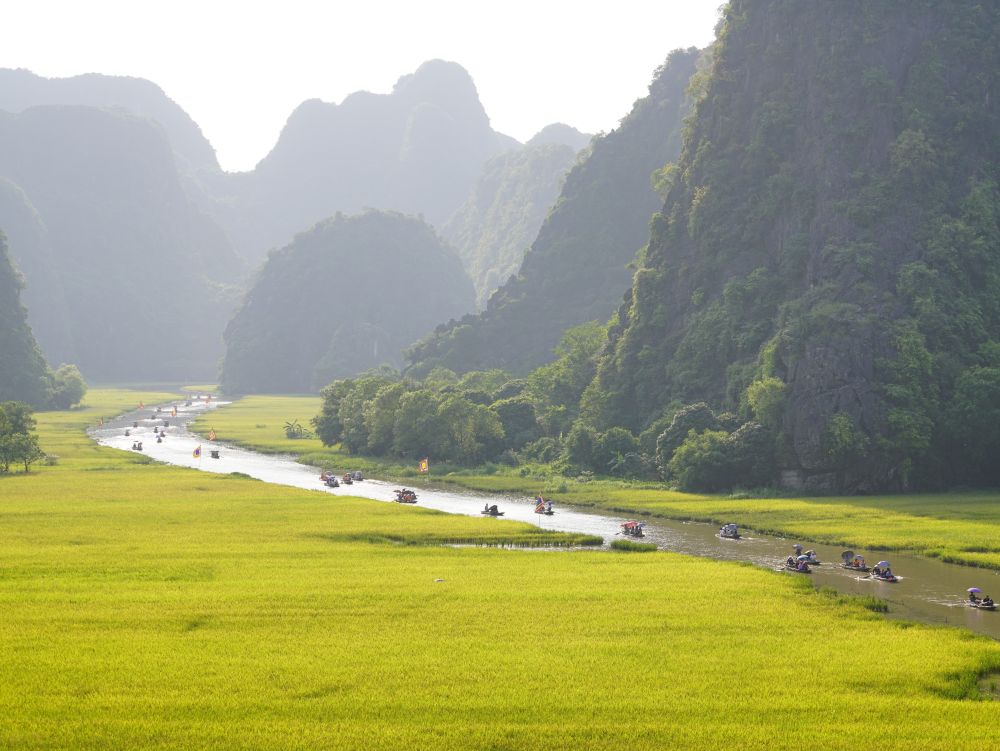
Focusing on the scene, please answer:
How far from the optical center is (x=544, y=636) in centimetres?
3472

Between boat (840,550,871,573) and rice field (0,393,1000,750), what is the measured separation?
5229 millimetres

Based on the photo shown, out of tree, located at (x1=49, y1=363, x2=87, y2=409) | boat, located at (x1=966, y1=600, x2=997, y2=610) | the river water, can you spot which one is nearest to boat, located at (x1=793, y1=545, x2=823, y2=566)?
the river water

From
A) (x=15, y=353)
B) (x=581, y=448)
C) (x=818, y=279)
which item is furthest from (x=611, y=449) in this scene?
(x=15, y=353)

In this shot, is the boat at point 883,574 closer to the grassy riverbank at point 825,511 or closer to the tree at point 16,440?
the grassy riverbank at point 825,511

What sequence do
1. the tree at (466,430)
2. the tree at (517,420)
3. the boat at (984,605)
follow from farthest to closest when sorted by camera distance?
the tree at (517,420)
the tree at (466,430)
the boat at (984,605)

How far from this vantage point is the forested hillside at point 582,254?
17350cm

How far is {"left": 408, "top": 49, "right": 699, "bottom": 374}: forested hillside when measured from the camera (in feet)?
569

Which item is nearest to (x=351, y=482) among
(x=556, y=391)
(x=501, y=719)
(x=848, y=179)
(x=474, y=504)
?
(x=474, y=504)

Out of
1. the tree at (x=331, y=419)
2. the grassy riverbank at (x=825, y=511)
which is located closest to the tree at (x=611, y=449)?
the grassy riverbank at (x=825, y=511)

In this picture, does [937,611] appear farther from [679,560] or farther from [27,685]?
[27,685]

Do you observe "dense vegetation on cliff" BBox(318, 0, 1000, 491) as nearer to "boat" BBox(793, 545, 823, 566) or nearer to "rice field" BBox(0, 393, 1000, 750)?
"boat" BBox(793, 545, 823, 566)

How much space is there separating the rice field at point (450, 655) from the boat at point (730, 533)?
9028 millimetres

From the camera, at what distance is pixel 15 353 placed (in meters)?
180

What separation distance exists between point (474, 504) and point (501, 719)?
1924 inches
